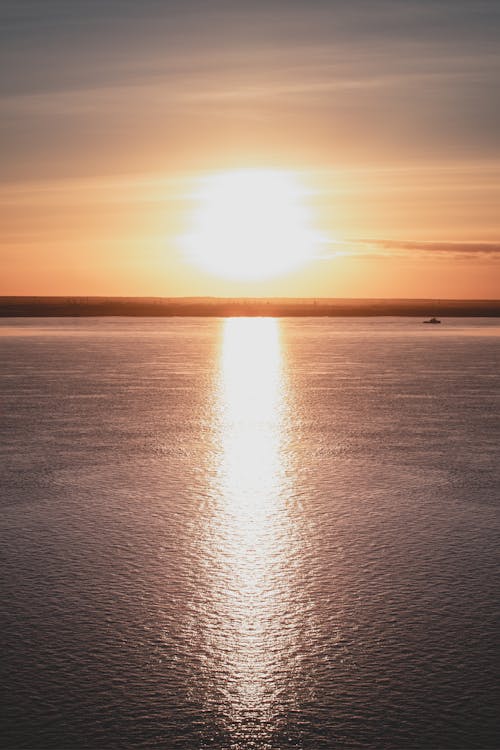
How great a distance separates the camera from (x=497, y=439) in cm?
1939

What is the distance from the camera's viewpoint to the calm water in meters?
6.48

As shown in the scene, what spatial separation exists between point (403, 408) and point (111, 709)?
19.9m

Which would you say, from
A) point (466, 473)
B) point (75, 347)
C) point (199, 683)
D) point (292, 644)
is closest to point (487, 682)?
point (292, 644)

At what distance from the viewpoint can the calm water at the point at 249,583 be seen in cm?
648

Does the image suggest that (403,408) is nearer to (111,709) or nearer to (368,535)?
(368,535)

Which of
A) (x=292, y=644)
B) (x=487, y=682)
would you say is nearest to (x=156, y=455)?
(x=292, y=644)

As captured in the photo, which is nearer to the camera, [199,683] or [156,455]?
[199,683]

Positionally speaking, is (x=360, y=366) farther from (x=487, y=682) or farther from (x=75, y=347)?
(x=487, y=682)

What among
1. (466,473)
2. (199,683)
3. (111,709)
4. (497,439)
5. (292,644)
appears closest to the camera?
(111,709)

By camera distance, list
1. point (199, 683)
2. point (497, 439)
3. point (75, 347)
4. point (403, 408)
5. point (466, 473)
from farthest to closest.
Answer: point (75, 347)
point (403, 408)
point (497, 439)
point (466, 473)
point (199, 683)

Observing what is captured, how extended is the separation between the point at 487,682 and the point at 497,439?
13.1 meters

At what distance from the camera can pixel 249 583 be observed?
373 inches

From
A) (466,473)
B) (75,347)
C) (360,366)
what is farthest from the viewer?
(75,347)

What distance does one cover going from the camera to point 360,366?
40.8m
